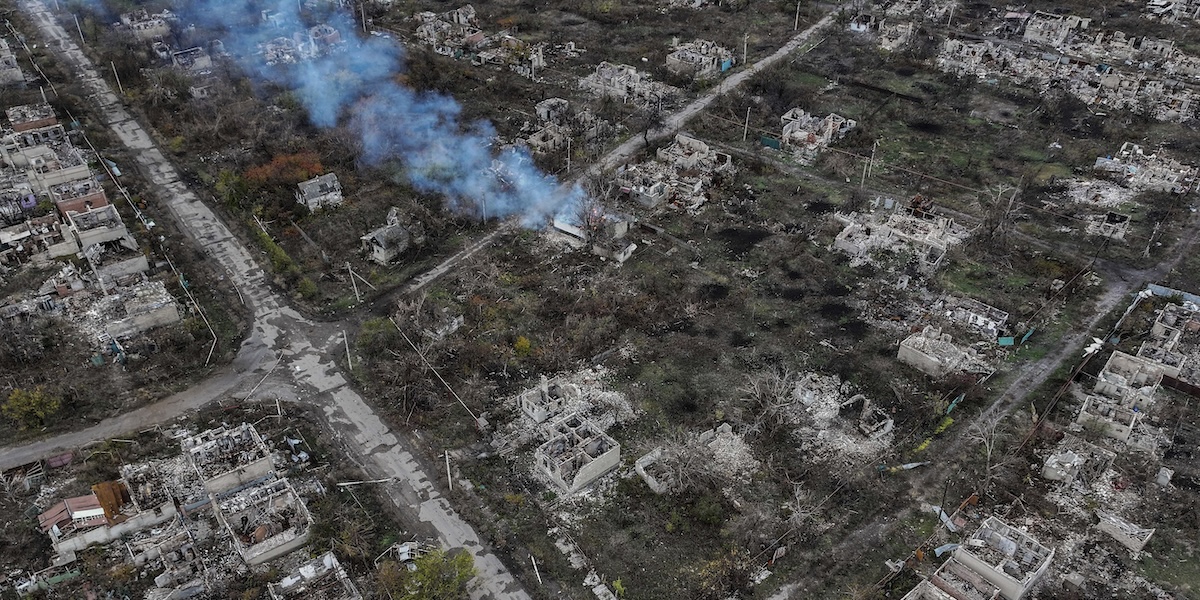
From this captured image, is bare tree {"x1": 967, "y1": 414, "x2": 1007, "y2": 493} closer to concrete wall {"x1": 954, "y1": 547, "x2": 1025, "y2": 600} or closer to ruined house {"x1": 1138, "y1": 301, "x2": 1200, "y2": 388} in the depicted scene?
concrete wall {"x1": 954, "y1": 547, "x2": 1025, "y2": 600}

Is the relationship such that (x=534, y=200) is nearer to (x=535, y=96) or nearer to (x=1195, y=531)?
(x=535, y=96)

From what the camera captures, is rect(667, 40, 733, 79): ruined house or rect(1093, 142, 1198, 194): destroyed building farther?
rect(667, 40, 733, 79): ruined house

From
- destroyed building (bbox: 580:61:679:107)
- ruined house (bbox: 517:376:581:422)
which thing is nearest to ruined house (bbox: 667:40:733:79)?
destroyed building (bbox: 580:61:679:107)

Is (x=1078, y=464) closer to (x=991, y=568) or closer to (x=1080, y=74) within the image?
(x=991, y=568)

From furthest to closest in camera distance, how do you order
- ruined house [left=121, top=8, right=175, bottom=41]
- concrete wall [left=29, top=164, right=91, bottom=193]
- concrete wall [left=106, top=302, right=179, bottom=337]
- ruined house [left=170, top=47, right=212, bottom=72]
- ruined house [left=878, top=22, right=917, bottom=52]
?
ruined house [left=121, top=8, right=175, bottom=41], ruined house [left=878, top=22, right=917, bottom=52], ruined house [left=170, top=47, right=212, bottom=72], concrete wall [left=29, top=164, right=91, bottom=193], concrete wall [left=106, top=302, right=179, bottom=337]

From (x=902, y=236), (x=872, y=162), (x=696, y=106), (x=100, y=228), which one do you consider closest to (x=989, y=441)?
(x=902, y=236)
